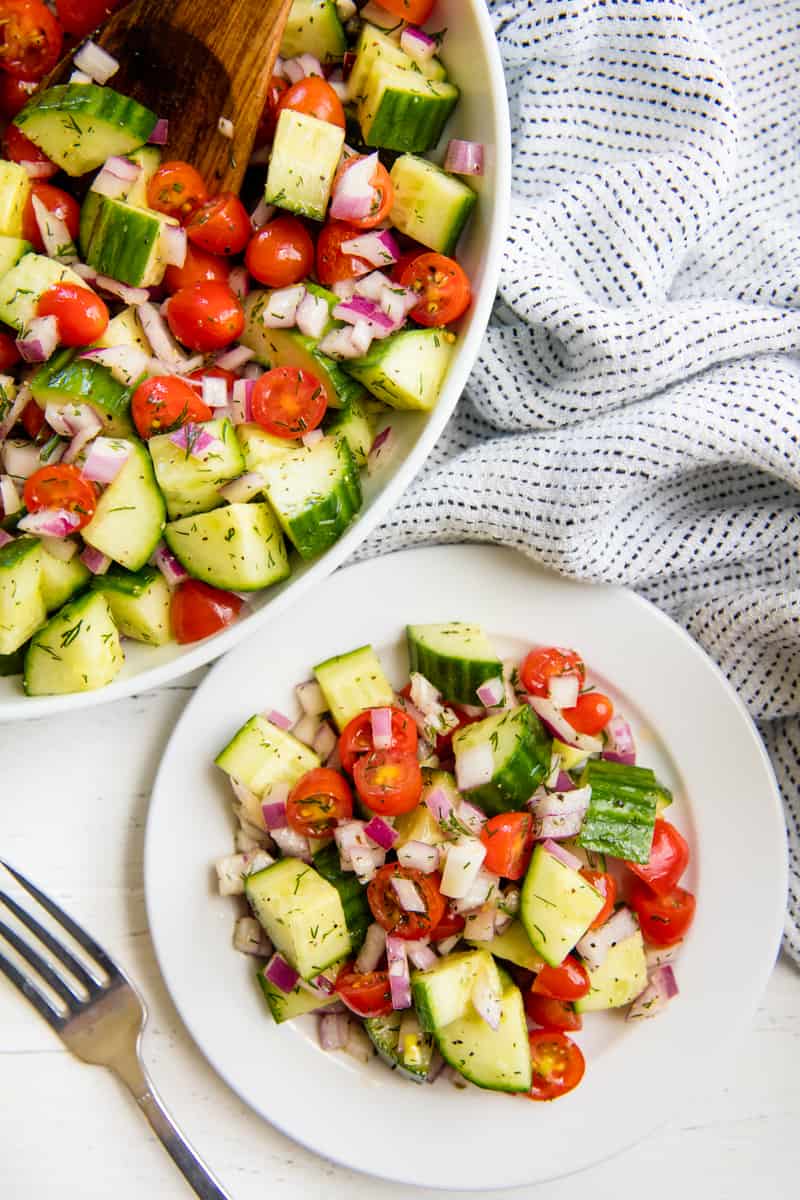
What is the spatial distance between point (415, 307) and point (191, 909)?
1114 millimetres

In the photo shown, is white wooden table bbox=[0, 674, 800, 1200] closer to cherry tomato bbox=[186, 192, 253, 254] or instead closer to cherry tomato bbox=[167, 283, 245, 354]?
cherry tomato bbox=[167, 283, 245, 354]

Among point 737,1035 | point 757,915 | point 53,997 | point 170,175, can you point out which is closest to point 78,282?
point 170,175

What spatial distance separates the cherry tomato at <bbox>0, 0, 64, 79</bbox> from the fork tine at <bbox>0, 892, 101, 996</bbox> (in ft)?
4.51

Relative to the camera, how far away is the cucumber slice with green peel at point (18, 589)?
1.56 m

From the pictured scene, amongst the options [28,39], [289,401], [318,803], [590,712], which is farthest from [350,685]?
[28,39]

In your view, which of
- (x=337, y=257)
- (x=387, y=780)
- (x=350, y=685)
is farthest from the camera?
(x=350, y=685)

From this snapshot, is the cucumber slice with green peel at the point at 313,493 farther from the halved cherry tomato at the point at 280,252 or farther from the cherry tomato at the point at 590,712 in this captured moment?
the cherry tomato at the point at 590,712

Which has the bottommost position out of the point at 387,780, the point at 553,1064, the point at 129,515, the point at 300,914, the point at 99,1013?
the point at 99,1013

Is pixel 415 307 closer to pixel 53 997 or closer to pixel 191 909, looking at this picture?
pixel 191 909

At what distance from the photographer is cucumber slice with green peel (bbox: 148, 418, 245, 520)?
160cm

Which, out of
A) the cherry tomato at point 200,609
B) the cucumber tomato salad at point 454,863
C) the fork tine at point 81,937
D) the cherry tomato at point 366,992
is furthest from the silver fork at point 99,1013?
the cherry tomato at point 200,609

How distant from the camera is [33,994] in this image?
1.92m

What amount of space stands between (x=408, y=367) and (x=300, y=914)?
918 millimetres

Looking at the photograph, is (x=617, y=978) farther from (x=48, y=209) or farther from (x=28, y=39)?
(x=28, y=39)
